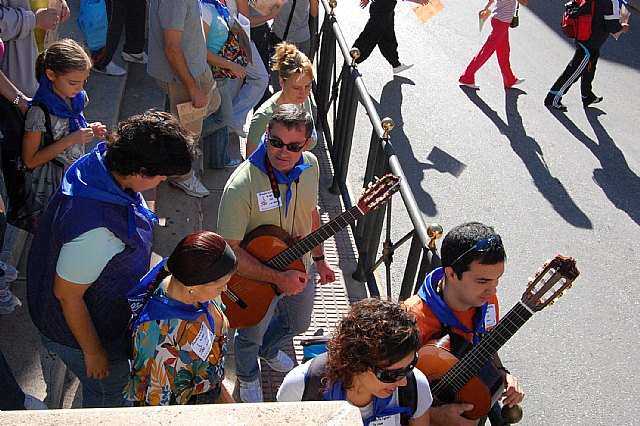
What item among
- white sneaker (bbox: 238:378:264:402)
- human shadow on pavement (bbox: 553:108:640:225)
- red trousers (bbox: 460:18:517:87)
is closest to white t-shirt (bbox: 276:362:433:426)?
white sneaker (bbox: 238:378:264:402)

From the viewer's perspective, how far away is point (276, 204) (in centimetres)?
356

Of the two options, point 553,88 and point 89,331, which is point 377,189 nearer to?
point 89,331

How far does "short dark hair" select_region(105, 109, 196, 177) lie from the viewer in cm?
262

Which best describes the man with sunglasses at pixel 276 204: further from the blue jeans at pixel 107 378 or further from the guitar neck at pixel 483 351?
the guitar neck at pixel 483 351

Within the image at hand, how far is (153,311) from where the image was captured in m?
2.55

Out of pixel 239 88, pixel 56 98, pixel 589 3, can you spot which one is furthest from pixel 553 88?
pixel 56 98

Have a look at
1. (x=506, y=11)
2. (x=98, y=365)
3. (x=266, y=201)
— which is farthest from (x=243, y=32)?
(x=506, y=11)

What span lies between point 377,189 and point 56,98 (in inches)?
67.5

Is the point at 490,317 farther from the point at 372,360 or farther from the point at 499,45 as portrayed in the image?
the point at 499,45

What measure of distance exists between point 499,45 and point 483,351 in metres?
6.59

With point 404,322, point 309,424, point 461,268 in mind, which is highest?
point 309,424

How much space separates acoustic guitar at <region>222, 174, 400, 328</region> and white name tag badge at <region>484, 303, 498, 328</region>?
82cm

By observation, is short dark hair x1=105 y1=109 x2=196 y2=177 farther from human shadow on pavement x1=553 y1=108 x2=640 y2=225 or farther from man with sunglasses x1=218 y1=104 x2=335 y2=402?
human shadow on pavement x1=553 y1=108 x2=640 y2=225

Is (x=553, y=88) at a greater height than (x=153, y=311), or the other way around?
(x=153, y=311)
